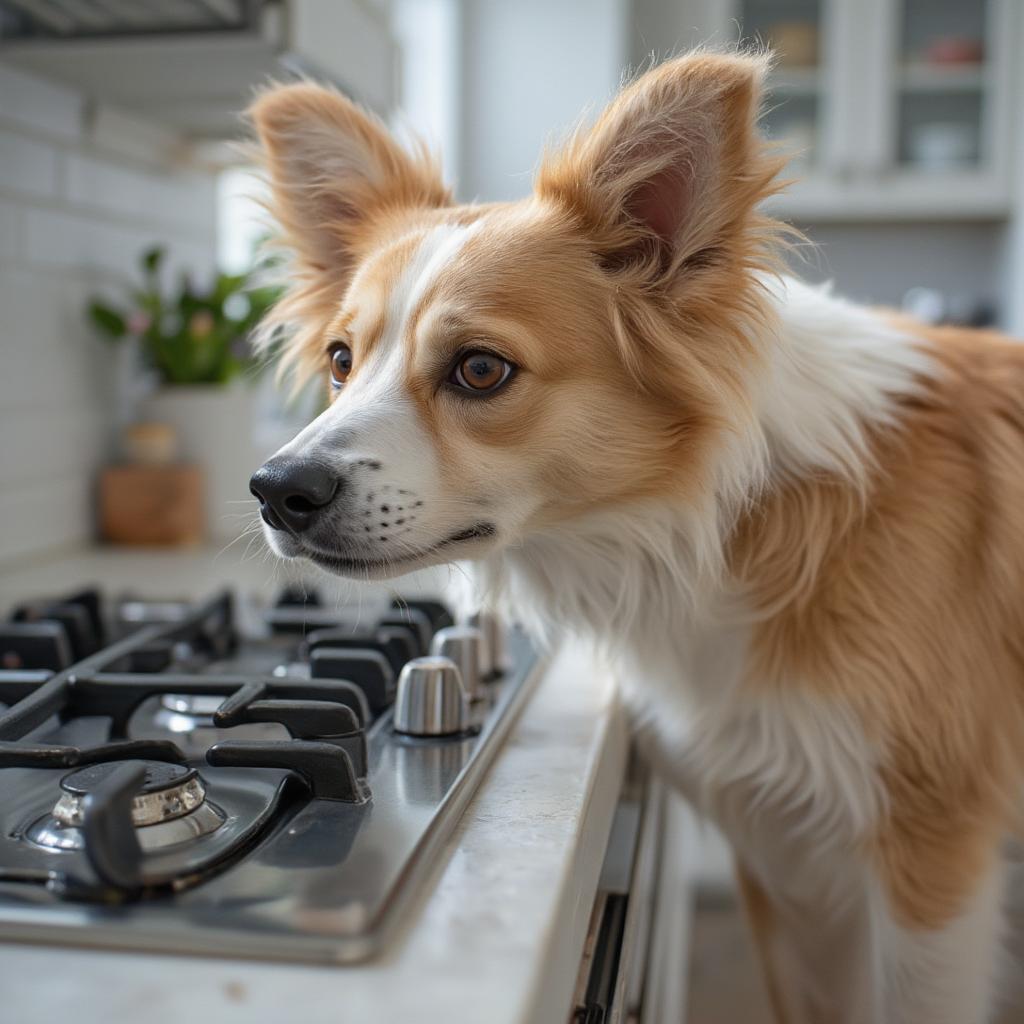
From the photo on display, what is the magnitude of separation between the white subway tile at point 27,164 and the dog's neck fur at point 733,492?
943mm

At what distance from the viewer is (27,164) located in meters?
1.54

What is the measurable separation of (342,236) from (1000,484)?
72 centimetres

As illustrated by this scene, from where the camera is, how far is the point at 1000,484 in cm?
99

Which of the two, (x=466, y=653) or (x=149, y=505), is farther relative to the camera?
(x=149, y=505)

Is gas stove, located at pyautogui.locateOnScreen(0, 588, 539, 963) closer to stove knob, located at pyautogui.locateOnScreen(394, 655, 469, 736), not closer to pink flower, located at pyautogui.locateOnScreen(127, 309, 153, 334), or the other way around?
stove knob, located at pyautogui.locateOnScreen(394, 655, 469, 736)

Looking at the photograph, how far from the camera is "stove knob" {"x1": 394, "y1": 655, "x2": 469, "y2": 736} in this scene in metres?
0.79

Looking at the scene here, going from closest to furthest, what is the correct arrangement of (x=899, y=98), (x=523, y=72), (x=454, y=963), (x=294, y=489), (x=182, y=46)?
(x=454, y=963) < (x=294, y=489) < (x=182, y=46) < (x=523, y=72) < (x=899, y=98)

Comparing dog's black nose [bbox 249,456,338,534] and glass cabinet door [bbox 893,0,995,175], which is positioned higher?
glass cabinet door [bbox 893,0,995,175]

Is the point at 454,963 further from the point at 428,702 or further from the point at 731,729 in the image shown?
the point at 731,729

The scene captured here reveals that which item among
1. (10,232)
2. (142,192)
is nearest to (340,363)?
(10,232)

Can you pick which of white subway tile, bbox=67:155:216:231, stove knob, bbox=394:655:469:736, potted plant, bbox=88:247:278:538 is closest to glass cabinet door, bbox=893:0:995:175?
white subway tile, bbox=67:155:216:231

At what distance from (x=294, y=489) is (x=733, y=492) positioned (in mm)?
399

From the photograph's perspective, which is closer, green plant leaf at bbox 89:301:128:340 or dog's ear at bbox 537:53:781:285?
dog's ear at bbox 537:53:781:285

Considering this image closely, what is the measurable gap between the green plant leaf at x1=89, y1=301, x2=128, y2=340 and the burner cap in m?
1.24
